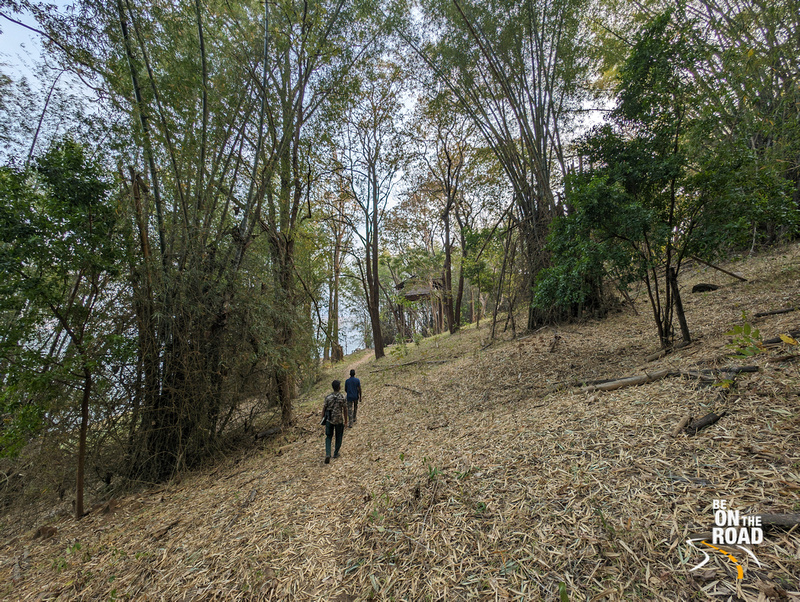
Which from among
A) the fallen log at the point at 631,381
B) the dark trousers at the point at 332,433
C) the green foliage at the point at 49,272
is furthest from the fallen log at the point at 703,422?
the green foliage at the point at 49,272

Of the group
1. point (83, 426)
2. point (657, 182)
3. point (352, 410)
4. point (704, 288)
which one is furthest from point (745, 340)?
point (704, 288)

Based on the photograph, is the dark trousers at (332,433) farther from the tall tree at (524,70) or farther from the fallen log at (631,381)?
the tall tree at (524,70)

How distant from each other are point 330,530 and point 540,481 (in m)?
1.54

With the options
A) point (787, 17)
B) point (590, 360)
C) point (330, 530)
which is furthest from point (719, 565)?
point (787, 17)

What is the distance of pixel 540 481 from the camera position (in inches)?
82.0

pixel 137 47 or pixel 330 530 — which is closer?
pixel 330 530

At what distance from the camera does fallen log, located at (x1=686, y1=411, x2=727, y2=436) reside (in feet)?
6.78

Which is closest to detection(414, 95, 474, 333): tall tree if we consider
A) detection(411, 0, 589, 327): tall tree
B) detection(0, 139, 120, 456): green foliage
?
detection(411, 0, 589, 327): tall tree

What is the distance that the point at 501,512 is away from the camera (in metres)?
1.92

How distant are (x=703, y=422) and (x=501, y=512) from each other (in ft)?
4.90

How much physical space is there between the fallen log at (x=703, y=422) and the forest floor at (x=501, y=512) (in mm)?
47

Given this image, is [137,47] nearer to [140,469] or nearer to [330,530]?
[140,469]

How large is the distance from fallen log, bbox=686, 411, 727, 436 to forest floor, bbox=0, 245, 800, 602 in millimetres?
47

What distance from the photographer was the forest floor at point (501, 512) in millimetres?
1441
